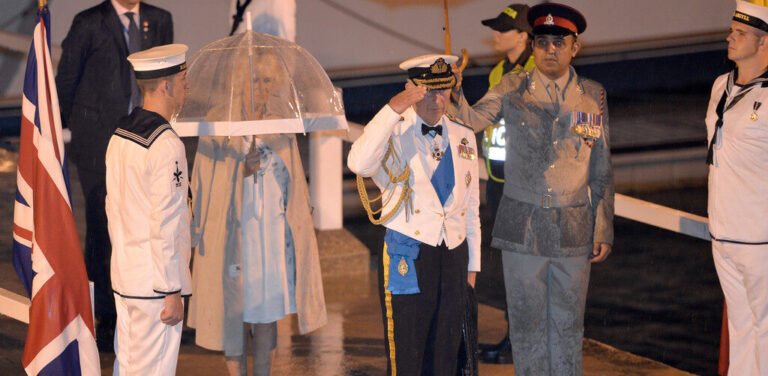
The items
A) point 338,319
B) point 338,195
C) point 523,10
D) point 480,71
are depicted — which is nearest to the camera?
point 523,10

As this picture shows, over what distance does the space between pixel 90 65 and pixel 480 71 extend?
42.9 ft

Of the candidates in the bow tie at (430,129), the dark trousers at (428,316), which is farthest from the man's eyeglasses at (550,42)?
the dark trousers at (428,316)

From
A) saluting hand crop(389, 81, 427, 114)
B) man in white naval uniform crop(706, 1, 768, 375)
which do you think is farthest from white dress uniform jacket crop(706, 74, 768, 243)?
saluting hand crop(389, 81, 427, 114)

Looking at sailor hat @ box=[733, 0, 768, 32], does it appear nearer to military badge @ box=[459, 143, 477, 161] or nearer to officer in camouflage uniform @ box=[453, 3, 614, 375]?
officer in camouflage uniform @ box=[453, 3, 614, 375]

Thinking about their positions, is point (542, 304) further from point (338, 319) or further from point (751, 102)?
point (338, 319)

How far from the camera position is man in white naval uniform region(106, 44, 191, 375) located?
18.9ft

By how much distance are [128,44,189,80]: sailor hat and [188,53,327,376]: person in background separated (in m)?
0.76

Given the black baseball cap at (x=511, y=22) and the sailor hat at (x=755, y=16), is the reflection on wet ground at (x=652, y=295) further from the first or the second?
the sailor hat at (x=755, y=16)

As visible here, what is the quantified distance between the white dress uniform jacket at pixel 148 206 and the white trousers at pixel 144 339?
0.06 metres

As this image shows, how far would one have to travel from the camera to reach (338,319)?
29.5 feet

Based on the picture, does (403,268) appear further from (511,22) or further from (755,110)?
(511,22)

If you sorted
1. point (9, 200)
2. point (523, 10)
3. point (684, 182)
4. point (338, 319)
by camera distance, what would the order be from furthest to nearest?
point (684, 182) → point (9, 200) → point (338, 319) → point (523, 10)

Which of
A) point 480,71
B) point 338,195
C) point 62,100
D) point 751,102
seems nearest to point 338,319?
point 338,195

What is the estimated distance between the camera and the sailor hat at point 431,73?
605 centimetres
